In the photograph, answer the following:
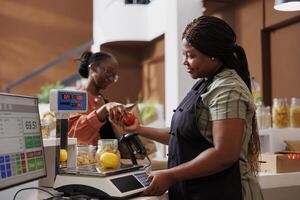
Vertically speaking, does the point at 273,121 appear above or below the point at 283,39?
below

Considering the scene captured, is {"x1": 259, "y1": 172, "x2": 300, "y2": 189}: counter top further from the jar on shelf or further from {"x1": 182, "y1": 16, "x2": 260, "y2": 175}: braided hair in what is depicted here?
{"x1": 182, "y1": 16, "x2": 260, "y2": 175}: braided hair

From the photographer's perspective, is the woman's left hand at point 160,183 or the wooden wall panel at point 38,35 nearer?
the woman's left hand at point 160,183

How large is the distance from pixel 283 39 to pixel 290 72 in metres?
0.30

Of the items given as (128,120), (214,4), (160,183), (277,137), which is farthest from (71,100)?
(214,4)

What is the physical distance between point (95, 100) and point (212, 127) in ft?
3.51

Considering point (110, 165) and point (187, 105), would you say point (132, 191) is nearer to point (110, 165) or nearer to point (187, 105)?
point (110, 165)

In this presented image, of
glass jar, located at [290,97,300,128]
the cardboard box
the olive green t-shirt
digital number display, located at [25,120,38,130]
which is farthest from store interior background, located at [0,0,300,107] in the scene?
digital number display, located at [25,120,38,130]

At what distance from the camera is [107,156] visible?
1534mm

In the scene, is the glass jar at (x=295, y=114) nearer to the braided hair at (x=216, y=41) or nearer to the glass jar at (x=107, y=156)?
the braided hair at (x=216, y=41)

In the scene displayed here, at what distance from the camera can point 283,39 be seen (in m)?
3.52

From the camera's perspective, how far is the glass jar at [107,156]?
1531 millimetres

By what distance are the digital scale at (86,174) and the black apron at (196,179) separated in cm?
15

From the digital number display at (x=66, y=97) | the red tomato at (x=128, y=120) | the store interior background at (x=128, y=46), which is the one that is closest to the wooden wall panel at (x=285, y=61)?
the store interior background at (x=128, y=46)

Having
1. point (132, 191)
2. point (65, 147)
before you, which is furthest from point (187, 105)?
point (65, 147)
